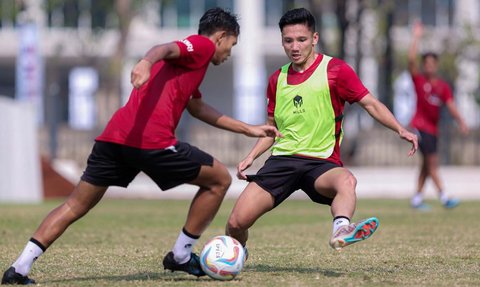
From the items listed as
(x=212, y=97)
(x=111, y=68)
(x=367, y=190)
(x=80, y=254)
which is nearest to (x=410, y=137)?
(x=80, y=254)

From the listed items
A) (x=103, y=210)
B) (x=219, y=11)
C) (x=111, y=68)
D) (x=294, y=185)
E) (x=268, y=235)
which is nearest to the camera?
(x=219, y=11)

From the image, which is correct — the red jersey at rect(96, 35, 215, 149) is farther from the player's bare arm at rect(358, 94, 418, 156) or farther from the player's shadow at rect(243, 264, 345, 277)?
the player's shadow at rect(243, 264, 345, 277)

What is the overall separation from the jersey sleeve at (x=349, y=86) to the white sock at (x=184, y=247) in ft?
4.97

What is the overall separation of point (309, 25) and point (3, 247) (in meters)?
3.98

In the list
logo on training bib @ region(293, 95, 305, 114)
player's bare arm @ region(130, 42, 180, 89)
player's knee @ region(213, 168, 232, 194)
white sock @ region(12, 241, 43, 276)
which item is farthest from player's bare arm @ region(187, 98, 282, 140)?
white sock @ region(12, 241, 43, 276)

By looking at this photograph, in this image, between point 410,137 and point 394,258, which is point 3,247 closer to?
point 394,258

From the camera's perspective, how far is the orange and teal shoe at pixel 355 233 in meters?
7.55

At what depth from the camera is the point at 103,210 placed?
17328 millimetres

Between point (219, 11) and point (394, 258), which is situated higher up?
point (219, 11)

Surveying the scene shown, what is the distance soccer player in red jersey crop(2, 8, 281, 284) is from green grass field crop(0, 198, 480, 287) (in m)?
0.48

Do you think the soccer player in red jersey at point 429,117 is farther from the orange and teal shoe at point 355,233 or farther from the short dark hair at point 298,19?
the orange and teal shoe at point 355,233

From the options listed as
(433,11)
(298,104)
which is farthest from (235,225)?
(433,11)

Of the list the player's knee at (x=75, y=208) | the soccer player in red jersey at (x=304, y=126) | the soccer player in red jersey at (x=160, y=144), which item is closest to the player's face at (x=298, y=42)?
the soccer player in red jersey at (x=304, y=126)

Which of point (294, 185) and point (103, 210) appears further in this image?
point (103, 210)
